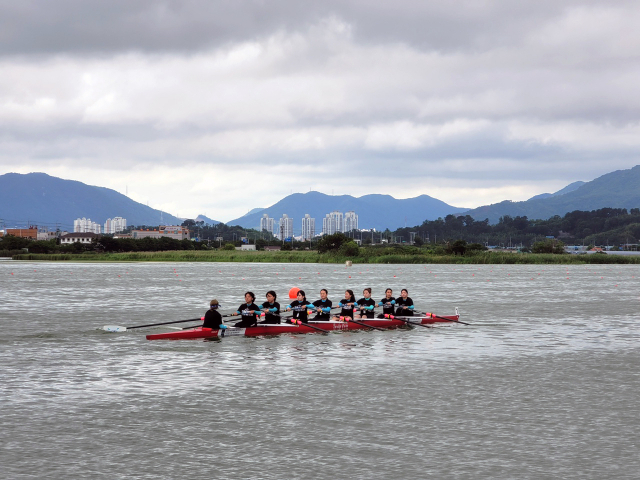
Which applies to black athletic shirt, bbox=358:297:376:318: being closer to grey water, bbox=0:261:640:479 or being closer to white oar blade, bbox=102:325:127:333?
grey water, bbox=0:261:640:479

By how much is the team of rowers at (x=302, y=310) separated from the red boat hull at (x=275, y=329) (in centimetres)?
27

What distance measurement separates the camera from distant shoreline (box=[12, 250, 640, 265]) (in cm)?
12662

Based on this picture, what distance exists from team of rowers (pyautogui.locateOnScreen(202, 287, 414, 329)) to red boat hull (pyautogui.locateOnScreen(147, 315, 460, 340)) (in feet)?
0.87

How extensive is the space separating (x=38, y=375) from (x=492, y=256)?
378 feet

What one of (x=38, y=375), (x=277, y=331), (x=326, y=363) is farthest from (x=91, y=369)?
(x=277, y=331)

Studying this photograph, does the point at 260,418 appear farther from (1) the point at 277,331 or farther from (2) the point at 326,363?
(1) the point at 277,331

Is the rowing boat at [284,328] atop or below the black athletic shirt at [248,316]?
below

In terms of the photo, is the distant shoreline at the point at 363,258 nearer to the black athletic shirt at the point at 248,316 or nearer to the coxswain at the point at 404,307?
the coxswain at the point at 404,307

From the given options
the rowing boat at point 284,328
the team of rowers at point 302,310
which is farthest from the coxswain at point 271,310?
the rowing boat at point 284,328

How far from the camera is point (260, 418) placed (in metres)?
14.0

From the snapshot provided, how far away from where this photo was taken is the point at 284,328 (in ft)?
89.0

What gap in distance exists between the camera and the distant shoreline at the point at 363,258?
4985 inches

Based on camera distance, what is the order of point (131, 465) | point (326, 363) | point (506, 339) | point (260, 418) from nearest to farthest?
point (131, 465), point (260, 418), point (326, 363), point (506, 339)

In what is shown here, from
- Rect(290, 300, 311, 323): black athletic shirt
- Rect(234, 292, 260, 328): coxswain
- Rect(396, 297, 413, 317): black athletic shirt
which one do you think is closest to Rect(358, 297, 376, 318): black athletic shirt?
Answer: Rect(396, 297, 413, 317): black athletic shirt
